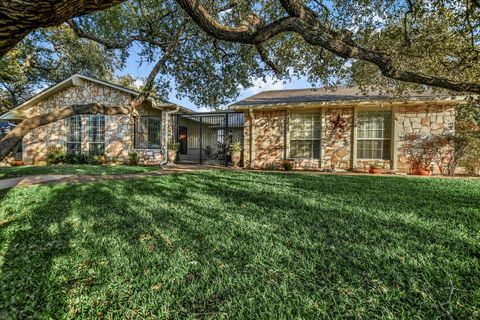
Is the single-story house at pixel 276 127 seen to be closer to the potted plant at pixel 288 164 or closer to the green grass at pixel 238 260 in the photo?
the potted plant at pixel 288 164

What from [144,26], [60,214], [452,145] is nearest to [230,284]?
[60,214]

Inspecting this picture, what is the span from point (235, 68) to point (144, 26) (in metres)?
3.43

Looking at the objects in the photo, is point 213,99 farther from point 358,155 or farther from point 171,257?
point 171,257

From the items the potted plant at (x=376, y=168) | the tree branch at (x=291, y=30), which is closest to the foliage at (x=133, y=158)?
the tree branch at (x=291, y=30)

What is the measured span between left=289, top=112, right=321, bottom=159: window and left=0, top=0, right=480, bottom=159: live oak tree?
1810mm

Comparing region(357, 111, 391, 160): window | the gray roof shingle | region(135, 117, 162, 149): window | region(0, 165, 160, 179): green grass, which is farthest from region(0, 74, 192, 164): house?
region(357, 111, 391, 160): window

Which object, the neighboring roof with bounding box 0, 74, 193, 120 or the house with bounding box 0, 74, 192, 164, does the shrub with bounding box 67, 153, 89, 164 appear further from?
the neighboring roof with bounding box 0, 74, 193, 120

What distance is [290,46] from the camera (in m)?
7.90

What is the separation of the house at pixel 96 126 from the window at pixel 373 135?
28.1 feet

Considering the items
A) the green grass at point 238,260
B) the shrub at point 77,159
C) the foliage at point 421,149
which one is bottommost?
the green grass at point 238,260

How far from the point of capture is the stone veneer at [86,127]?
11914mm

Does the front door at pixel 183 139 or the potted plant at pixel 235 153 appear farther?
the front door at pixel 183 139

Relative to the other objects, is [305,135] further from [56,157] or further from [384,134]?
[56,157]

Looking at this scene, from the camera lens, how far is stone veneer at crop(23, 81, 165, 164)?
1191cm
